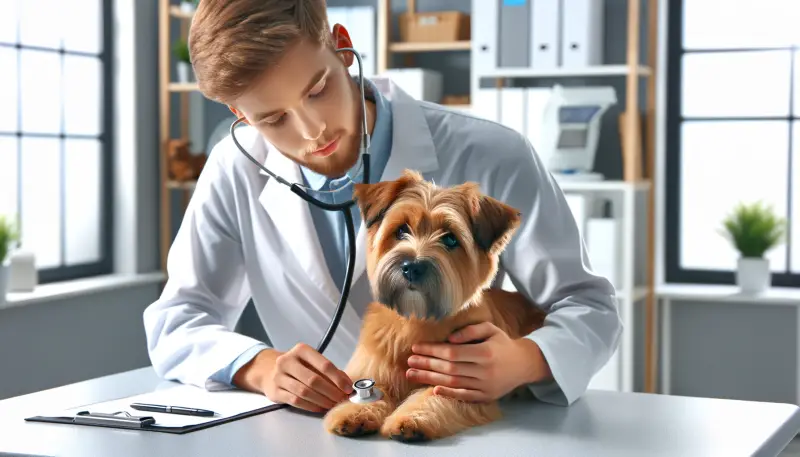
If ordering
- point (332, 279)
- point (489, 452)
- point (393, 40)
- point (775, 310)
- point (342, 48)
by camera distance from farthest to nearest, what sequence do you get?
point (393, 40) → point (775, 310) → point (332, 279) → point (342, 48) → point (489, 452)

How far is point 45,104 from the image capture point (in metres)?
4.14

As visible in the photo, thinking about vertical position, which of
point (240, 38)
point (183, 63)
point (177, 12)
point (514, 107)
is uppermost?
point (177, 12)

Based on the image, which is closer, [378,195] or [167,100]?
[378,195]

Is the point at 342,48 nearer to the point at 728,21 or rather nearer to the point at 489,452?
the point at 489,452

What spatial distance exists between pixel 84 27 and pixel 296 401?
3.55 m

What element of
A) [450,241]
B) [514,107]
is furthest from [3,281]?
[450,241]

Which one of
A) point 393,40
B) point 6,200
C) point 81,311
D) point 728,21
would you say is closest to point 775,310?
point 728,21

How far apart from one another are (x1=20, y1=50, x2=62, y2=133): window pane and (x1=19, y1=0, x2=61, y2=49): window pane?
0.05 m

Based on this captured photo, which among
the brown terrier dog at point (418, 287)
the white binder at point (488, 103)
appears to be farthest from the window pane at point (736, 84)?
the brown terrier dog at point (418, 287)

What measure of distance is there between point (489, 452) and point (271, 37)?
0.54m

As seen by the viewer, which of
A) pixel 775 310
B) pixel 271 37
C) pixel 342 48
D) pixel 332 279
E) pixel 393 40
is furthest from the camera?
pixel 393 40

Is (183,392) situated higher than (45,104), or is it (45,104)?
(45,104)

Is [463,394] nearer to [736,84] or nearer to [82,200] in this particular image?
[736,84]

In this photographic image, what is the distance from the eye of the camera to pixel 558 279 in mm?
1308
